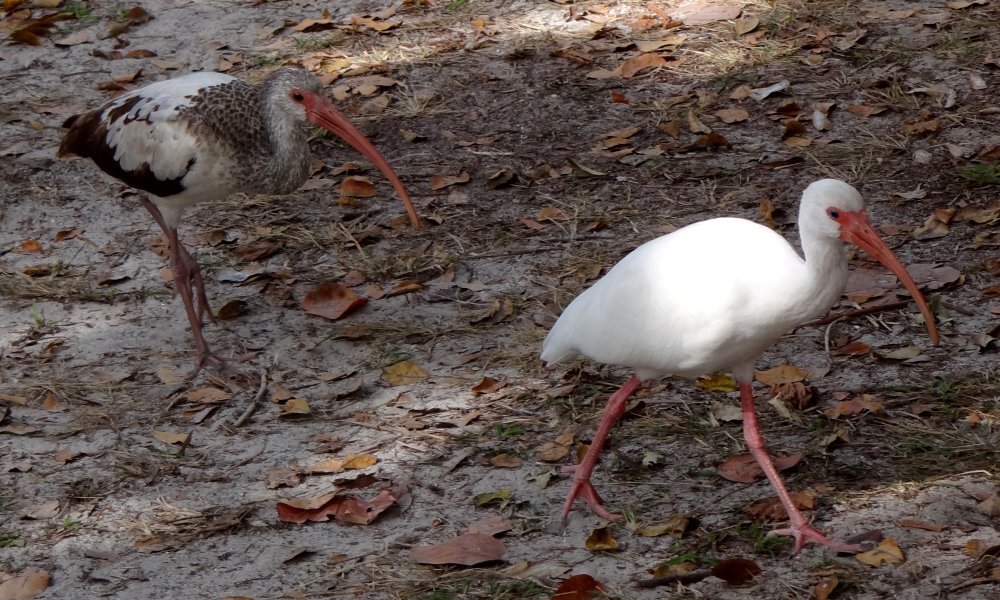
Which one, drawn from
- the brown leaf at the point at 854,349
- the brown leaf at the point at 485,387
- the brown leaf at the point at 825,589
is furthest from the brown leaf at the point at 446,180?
the brown leaf at the point at 825,589

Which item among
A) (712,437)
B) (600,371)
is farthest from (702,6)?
(712,437)

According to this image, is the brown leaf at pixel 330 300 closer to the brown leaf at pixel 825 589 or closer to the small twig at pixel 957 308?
the small twig at pixel 957 308

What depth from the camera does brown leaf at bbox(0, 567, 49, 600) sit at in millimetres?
3559

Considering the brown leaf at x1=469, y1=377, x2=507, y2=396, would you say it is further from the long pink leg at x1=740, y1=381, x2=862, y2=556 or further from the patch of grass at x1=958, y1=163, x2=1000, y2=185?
the patch of grass at x1=958, y1=163, x2=1000, y2=185

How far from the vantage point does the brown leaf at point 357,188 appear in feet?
19.5

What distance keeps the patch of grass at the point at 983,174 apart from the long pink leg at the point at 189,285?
3296 millimetres

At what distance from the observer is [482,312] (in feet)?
16.2

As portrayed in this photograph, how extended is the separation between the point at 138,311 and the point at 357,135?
1.27 m

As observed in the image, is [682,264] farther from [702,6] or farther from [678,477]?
[702,6]

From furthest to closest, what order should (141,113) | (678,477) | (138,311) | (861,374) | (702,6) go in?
1. (702,6)
2. (138,311)
3. (141,113)
4. (861,374)
5. (678,477)

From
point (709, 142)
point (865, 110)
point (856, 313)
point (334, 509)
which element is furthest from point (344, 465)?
point (865, 110)

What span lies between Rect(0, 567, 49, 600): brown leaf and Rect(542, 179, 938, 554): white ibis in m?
1.63

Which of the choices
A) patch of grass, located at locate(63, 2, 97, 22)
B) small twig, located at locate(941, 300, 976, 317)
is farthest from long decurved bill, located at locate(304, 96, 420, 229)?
patch of grass, located at locate(63, 2, 97, 22)

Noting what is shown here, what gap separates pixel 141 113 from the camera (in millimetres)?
4980
